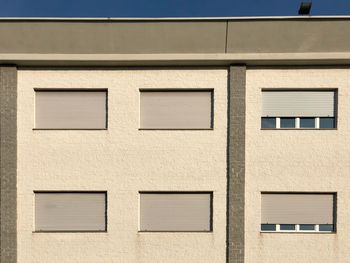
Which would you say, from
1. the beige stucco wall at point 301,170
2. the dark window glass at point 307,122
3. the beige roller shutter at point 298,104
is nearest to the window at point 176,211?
the beige stucco wall at point 301,170

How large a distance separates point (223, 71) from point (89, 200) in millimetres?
5041

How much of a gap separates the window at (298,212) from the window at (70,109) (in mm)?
4980

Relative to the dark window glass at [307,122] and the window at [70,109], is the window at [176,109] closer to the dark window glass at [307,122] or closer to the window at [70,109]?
the window at [70,109]

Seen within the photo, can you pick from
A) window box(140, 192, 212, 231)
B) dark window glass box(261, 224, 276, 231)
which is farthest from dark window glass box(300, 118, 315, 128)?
window box(140, 192, 212, 231)

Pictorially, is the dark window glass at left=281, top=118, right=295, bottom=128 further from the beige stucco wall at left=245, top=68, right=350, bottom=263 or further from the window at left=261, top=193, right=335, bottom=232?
the window at left=261, top=193, right=335, bottom=232

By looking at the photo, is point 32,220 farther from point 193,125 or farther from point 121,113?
point 193,125

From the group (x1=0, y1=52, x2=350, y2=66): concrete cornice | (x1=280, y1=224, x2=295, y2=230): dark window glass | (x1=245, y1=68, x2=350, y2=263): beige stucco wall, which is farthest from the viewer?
(x1=280, y1=224, x2=295, y2=230): dark window glass

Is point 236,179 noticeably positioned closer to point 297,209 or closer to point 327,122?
point 297,209

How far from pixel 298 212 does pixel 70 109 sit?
6.75 meters

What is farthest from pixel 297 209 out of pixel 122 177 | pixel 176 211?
pixel 122 177

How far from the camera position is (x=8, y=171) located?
687 centimetres

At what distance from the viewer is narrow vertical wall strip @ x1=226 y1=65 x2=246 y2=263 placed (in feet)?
22.5

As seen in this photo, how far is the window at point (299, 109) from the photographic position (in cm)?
699

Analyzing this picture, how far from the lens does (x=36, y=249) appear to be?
6922mm
